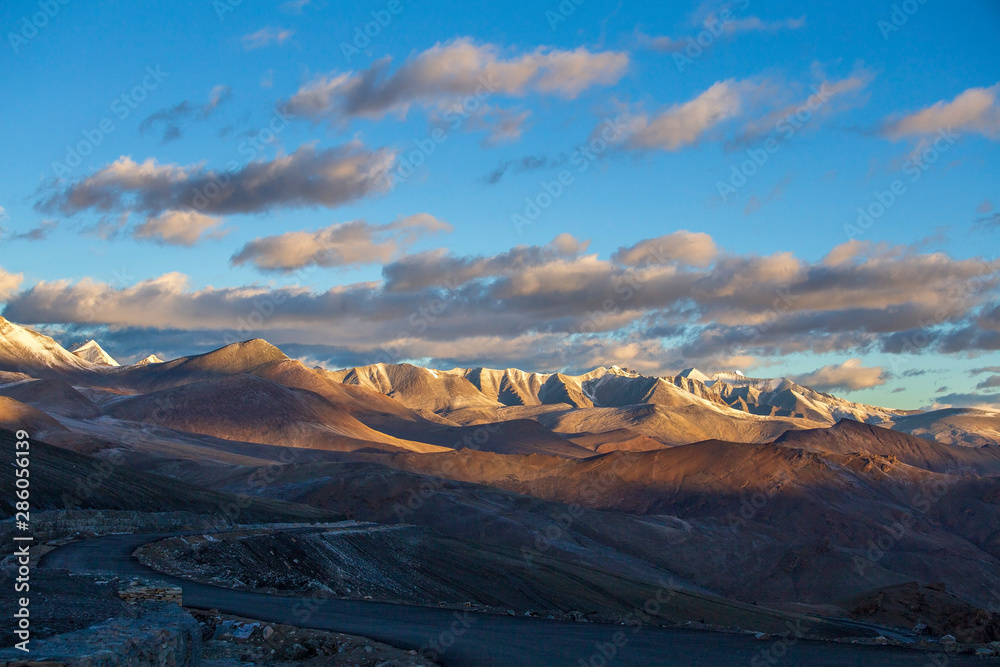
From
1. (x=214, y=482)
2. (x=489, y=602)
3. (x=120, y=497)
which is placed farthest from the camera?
(x=214, y=482)

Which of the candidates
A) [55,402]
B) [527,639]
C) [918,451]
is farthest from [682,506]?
[55,402]

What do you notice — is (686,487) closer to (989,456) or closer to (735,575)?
(735,575)

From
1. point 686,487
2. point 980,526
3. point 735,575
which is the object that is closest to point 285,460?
point 686,487

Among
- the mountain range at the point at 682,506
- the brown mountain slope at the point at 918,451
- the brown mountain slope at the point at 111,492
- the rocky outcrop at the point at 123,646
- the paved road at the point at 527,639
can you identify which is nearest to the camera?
the rocky outcrop at the point at 123,646

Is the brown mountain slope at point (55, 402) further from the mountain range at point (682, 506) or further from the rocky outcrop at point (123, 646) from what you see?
the rocky outcrop at point (123, 646)

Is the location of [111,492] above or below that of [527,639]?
below

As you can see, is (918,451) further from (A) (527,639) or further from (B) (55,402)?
(B) (55,402)

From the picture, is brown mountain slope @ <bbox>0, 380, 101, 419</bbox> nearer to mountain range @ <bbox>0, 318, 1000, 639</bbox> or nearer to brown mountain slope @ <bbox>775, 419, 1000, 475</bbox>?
mountain range @ <bbox>0, 318, 1000, 639</bbox>

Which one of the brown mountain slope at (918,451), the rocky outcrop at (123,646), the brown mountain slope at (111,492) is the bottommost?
the brown mountain slope at (918,451)

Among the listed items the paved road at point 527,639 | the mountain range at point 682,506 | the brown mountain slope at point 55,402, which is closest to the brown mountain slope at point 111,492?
the mountain range at point 682,506
